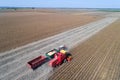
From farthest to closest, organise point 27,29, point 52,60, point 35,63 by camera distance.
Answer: point 27,29, point 52,60, point 35,63

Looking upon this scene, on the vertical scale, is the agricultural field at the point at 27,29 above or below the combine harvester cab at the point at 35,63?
below

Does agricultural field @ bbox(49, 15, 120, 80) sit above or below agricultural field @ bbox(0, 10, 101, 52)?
above

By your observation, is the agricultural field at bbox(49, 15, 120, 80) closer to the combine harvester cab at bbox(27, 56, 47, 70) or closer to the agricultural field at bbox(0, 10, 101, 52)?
the combine harvester cab at bbox(27, 56, 47, 70)

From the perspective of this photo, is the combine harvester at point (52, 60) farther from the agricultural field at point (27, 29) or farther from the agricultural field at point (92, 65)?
the agricultural field at point (27, 29)

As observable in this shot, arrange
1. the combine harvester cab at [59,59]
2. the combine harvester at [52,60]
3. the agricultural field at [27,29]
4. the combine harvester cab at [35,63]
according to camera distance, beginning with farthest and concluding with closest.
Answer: the agricultural field at [27,29]
the combine harvester cab at [59,59]
the combine harvester at [52,60]
the combine harvester cab at [35,63]

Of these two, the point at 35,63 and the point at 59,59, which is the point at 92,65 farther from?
the point at 35,63

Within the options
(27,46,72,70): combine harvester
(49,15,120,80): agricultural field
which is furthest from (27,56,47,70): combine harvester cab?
(49,15,120,80): agricultural field

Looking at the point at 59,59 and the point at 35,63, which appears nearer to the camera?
the point at 35,63

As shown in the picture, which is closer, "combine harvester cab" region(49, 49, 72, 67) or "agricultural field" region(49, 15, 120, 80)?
"agricultural field" region(49, 15, 120, 80)

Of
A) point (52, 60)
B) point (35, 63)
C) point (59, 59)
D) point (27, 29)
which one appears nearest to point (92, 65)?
point (59, 59)

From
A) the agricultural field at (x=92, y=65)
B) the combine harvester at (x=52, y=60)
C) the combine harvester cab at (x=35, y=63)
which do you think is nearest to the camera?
the agricultural field at (x=92, y=65)

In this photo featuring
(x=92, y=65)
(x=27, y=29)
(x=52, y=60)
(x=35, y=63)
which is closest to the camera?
(x=35, y=63)

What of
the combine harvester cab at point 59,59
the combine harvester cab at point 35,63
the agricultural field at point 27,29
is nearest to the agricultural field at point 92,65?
the combine harvester cab at point 59,59
